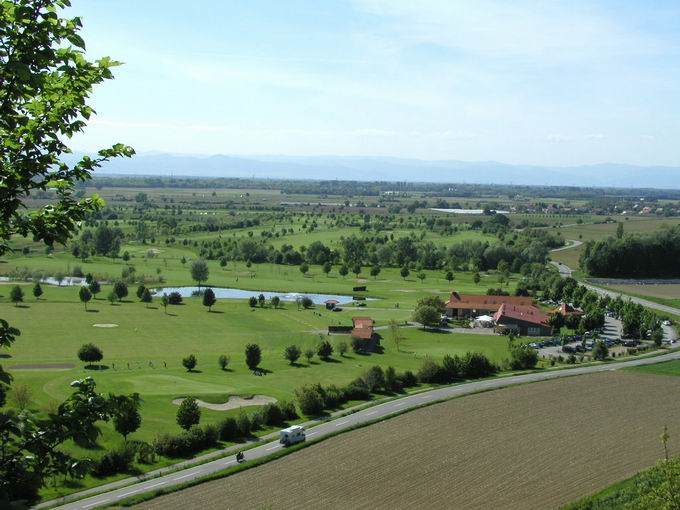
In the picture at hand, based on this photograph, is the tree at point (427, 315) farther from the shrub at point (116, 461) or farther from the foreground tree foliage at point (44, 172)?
the foreground tree foliage at point (44, 172)

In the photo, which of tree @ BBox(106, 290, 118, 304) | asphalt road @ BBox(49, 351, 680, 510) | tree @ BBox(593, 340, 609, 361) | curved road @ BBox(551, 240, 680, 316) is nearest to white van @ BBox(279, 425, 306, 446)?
asphalt road @ BBox(49, 351, 680, 510)

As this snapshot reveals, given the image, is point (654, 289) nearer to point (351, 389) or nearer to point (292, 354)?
point (292, 354)

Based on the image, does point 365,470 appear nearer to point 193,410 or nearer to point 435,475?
point 435,475

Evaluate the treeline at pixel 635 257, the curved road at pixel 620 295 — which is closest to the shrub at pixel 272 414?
the curved road at pixel 620 295

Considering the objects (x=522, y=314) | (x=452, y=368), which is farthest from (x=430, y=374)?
(x=522, y=314)

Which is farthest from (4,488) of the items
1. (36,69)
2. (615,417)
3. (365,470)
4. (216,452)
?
(615,417)
